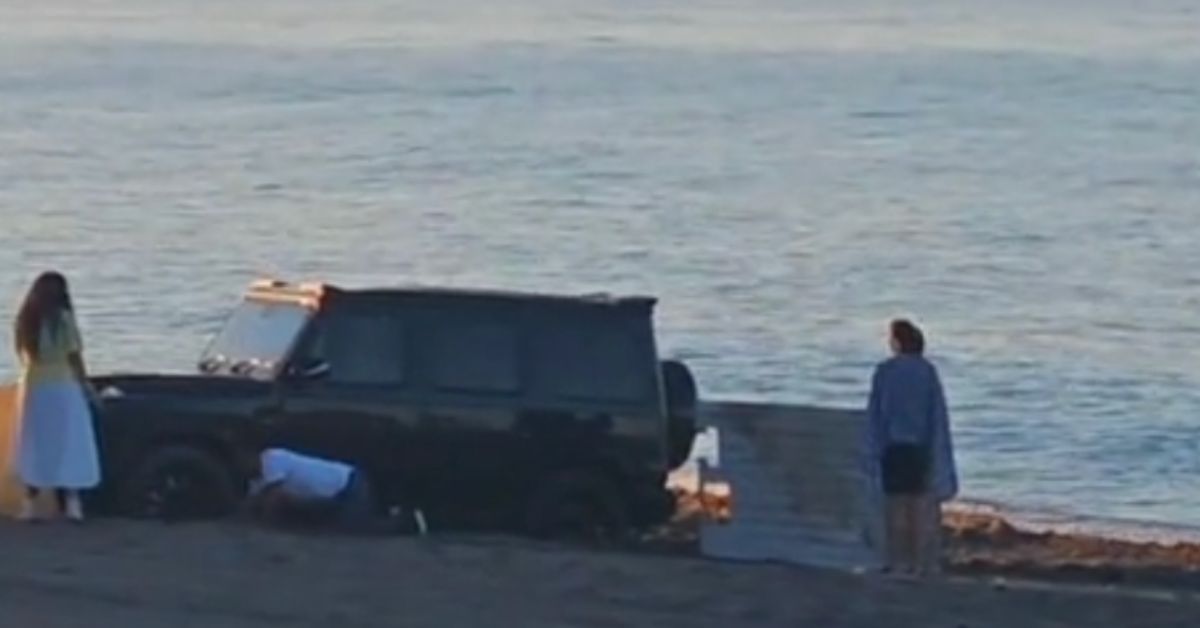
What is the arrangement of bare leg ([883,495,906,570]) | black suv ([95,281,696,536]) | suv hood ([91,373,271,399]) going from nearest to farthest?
bare leg ([883,495,906,570]) → suv hood ([91,373,271,399]) → black suv ([95,281,696,536])

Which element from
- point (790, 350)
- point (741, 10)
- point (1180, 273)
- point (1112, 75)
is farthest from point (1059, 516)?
point (741, 10)

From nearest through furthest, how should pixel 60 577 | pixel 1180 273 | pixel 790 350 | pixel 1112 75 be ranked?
pixel 60 577 < pixel 790 350 < pixel 1180 273 < pixel 1112 75

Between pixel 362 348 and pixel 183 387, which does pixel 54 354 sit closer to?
pixel 183 387

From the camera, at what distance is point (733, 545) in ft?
70.4

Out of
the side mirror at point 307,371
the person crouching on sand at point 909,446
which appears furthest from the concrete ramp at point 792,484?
the side mirror at point 307,371

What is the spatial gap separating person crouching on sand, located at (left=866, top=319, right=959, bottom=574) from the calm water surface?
13.8m

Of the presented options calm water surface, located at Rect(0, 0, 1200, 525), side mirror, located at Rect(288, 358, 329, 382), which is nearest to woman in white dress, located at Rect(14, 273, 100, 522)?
side mirror, located at Rect(288, 358, 329, 382)

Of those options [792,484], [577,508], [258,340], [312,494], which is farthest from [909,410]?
[258,340]

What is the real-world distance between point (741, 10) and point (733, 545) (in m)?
139

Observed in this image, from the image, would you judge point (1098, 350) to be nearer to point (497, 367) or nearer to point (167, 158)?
point (497, 367)

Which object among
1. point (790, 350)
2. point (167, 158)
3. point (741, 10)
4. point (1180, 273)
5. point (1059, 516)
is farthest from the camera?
point (741, 10)

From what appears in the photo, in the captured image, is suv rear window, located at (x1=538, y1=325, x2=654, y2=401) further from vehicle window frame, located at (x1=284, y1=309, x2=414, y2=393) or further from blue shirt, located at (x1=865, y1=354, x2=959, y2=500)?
blue shirt, located at (x1=865, y1=354, x2=959, y2=500)

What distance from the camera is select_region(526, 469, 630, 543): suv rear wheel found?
21391 millimetres

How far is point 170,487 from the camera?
67.7 feet
